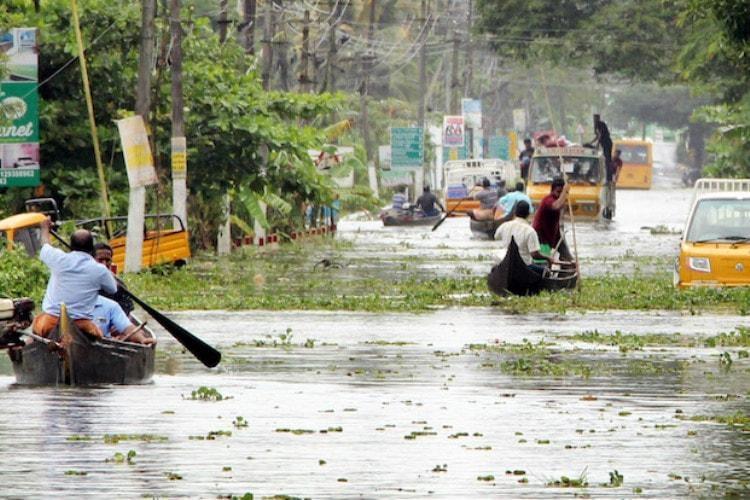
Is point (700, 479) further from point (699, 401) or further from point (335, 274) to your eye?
point (335, 274)

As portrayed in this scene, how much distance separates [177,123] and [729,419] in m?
23.9

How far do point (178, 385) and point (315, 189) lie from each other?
24054mm

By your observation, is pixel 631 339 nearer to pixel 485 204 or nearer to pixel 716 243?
pixel 716 243

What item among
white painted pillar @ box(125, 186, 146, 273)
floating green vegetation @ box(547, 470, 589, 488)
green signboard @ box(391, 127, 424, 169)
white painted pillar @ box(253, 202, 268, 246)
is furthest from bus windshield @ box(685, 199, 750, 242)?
green signboard @ box(391, 127, 424, 169)

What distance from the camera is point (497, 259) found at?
29.8 meters

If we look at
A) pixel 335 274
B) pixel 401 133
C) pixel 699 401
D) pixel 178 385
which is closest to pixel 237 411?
pixel 178 385

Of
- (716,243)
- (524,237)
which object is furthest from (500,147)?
(716,243)

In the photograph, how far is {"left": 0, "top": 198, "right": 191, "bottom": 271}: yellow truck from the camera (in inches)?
1228

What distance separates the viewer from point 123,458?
1279 cm

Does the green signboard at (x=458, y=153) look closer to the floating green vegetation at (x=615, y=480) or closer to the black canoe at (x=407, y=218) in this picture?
the black canoe at (x=407, y=218)

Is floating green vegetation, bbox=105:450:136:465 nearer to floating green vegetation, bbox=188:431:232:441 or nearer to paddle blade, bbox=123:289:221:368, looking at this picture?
floating green vegetation, bbox=188:431:232:441

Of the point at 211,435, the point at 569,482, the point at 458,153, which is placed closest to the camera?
the point at 569,482

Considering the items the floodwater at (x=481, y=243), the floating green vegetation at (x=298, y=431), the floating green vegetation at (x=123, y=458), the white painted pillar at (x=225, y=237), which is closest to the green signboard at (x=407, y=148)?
the floodwater at (x=481, y=243)

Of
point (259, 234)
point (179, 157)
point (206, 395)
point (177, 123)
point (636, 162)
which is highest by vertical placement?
point (177, 123)
